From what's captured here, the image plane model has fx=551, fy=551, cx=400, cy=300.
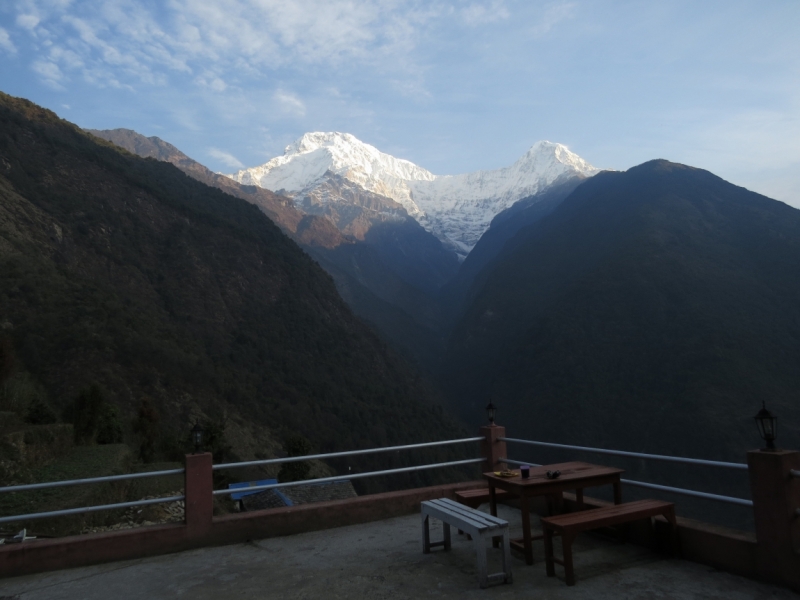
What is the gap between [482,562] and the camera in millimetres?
3928

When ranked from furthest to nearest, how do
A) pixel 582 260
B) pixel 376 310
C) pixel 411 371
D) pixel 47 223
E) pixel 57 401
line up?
pixel 376 310
pixel 582 260
pixel 411 371
pixel 47 223
pixel 57 401

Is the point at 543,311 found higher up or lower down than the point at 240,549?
higher up

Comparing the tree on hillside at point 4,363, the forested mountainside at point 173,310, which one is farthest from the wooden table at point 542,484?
the forested mountainside at point 173,310

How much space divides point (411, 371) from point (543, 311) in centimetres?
2956

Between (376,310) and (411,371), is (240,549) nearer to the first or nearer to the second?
(411,371)

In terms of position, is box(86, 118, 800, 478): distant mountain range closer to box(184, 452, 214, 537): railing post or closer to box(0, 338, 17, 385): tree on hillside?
box(0, 338, 17, 385): tree on hillside

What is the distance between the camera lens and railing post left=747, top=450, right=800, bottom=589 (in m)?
3.57

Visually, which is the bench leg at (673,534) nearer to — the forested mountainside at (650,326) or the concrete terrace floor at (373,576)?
the concrete terrace floor at (373,576)

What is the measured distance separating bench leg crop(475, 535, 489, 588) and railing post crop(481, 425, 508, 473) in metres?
2.49

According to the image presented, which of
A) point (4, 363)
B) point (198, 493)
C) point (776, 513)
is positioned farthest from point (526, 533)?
point (4, 363)

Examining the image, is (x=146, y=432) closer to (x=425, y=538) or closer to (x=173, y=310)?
(x=425, y=538)

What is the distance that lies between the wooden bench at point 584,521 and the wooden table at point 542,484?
0.24m

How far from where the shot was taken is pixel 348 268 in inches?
6378

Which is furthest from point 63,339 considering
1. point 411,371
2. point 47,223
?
point 411,371
